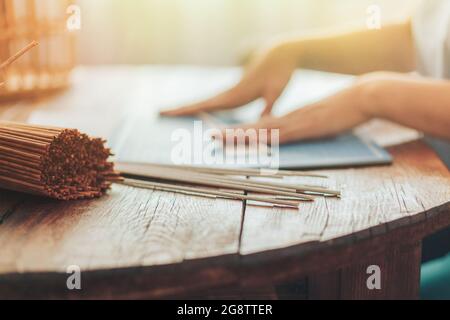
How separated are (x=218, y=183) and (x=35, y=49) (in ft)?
2.78

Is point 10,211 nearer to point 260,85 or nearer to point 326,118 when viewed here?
point 326,118

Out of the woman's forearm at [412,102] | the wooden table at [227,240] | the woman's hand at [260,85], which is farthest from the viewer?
the woman's hand at [260,85]

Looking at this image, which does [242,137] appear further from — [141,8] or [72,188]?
[141,8]

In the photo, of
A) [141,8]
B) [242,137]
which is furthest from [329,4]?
[242,137]

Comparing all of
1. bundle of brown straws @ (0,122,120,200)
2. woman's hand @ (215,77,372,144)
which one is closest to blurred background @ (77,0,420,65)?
woman's hand @ (215,77,372,144)

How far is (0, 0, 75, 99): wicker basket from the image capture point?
135cm

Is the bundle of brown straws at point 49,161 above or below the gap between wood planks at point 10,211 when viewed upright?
above

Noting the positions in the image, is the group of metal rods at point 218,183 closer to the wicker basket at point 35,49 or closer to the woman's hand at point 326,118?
the woman's hand at point 326,118

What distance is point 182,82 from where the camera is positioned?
1785mm

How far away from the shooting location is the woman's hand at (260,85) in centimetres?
129

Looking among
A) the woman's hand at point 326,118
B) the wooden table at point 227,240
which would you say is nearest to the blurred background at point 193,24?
the woman's hand at point 326,118

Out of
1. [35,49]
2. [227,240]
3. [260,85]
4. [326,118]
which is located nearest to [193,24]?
[35,49]

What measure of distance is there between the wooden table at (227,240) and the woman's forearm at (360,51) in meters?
0.51

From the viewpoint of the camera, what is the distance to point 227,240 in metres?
0.59
